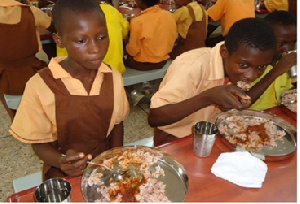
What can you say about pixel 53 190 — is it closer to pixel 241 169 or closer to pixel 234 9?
pixel 241 169

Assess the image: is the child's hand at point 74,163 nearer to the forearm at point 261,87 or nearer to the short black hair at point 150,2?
the forearm at point 261,87

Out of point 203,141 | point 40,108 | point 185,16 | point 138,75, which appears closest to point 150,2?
point 185,16

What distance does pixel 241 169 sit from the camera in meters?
1.22

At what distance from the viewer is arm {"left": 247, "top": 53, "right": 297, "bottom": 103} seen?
168cm

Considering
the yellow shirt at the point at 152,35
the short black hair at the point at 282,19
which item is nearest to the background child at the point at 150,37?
the yellow shirt at the point at 152,35

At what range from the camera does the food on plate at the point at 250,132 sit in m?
1.42

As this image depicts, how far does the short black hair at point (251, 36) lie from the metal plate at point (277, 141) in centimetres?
34

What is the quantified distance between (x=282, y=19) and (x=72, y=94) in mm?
1320

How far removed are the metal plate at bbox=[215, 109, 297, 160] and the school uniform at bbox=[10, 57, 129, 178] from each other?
543 mm

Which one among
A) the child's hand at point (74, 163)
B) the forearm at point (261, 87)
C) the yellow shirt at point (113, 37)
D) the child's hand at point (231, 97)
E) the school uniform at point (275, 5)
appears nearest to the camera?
the child's hand at point (74, 163)

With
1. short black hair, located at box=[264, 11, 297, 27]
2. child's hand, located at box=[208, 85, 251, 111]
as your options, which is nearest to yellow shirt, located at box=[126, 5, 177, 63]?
short black hair, located at box=[264, 11, 297, 27]

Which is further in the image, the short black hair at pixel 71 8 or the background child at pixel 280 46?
the background child at pixel 280 46

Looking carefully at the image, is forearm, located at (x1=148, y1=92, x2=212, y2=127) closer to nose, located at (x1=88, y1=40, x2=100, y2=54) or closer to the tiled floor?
nose, located at (x1=88, y1=40, x2=100, y2=54)

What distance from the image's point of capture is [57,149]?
5.14ft
